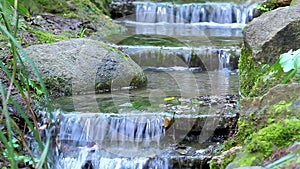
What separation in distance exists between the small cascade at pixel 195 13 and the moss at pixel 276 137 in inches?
295

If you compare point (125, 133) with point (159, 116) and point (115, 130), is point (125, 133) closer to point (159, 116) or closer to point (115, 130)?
point (115, 130)

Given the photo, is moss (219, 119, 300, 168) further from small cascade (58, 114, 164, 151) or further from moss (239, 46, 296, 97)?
small cascade (58, 114, 164, 151)

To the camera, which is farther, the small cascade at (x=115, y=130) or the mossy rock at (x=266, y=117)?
the small cascade at (x=115, y=130)

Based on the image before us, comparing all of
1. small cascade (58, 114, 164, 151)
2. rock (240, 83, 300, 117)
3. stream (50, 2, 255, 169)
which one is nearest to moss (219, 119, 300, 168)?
rock (240, 83, 300, 117)

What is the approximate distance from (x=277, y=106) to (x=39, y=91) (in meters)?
2.45

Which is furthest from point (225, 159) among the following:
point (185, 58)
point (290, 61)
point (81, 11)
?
point (81, 11)

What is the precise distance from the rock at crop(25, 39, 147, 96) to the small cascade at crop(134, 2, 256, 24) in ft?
15.9

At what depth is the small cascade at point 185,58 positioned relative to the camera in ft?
18.6

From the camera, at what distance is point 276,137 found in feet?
6.45

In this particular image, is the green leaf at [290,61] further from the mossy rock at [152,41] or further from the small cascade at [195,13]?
the small cascade at [195,13]

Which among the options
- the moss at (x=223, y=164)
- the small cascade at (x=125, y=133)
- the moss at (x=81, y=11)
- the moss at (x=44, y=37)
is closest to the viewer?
the moss at (x=223, y=164)

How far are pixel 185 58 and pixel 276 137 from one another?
3.76 m

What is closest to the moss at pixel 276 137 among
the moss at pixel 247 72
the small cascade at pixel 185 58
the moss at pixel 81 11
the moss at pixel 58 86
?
the moss at pixel 247 72

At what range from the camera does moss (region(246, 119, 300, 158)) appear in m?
1.92
